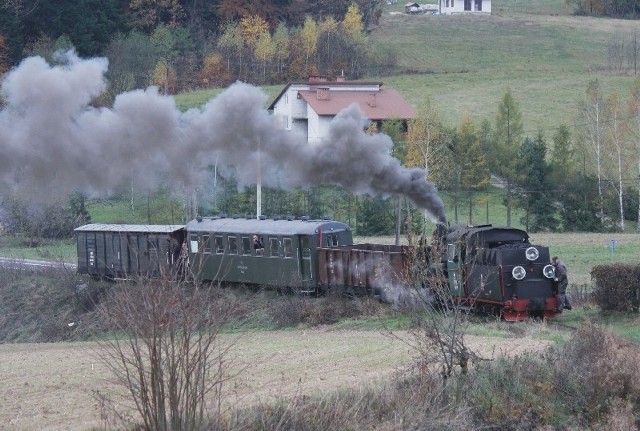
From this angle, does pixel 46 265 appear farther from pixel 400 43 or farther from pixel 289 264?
pixel 400 43

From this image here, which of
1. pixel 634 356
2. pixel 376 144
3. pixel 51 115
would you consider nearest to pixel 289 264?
pixel 376 144

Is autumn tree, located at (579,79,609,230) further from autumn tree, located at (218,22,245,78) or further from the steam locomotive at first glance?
autumn tree, located at (218,22,245,78)

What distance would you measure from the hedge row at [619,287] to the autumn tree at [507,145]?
3221 cm

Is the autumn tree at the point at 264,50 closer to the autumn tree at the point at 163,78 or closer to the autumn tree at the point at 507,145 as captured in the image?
the autumn tree at the point at 163,78

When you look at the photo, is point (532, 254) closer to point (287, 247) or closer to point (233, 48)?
point (287, 247)

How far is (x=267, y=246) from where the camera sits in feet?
125

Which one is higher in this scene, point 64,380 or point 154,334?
point 154,334

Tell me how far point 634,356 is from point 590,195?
143ft

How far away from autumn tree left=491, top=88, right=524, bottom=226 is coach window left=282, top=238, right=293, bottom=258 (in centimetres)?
2695

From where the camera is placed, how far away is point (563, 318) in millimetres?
29266

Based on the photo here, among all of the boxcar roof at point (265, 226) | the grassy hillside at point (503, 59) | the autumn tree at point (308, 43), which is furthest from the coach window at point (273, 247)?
the autumn tree at point (308, 43)

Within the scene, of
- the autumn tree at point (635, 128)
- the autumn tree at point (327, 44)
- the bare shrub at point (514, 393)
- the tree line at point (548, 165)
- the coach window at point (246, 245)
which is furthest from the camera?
the autumn tree at point (327, 44)

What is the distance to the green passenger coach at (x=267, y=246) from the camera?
3659 cm

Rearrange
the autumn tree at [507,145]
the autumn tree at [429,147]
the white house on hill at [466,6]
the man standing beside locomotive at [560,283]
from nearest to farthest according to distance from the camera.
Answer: the man standing beside locomotive at [560,283] → the autumn tree at [429,147] → the autumn tree at [507,145] → the white house on hill at [466,6]
